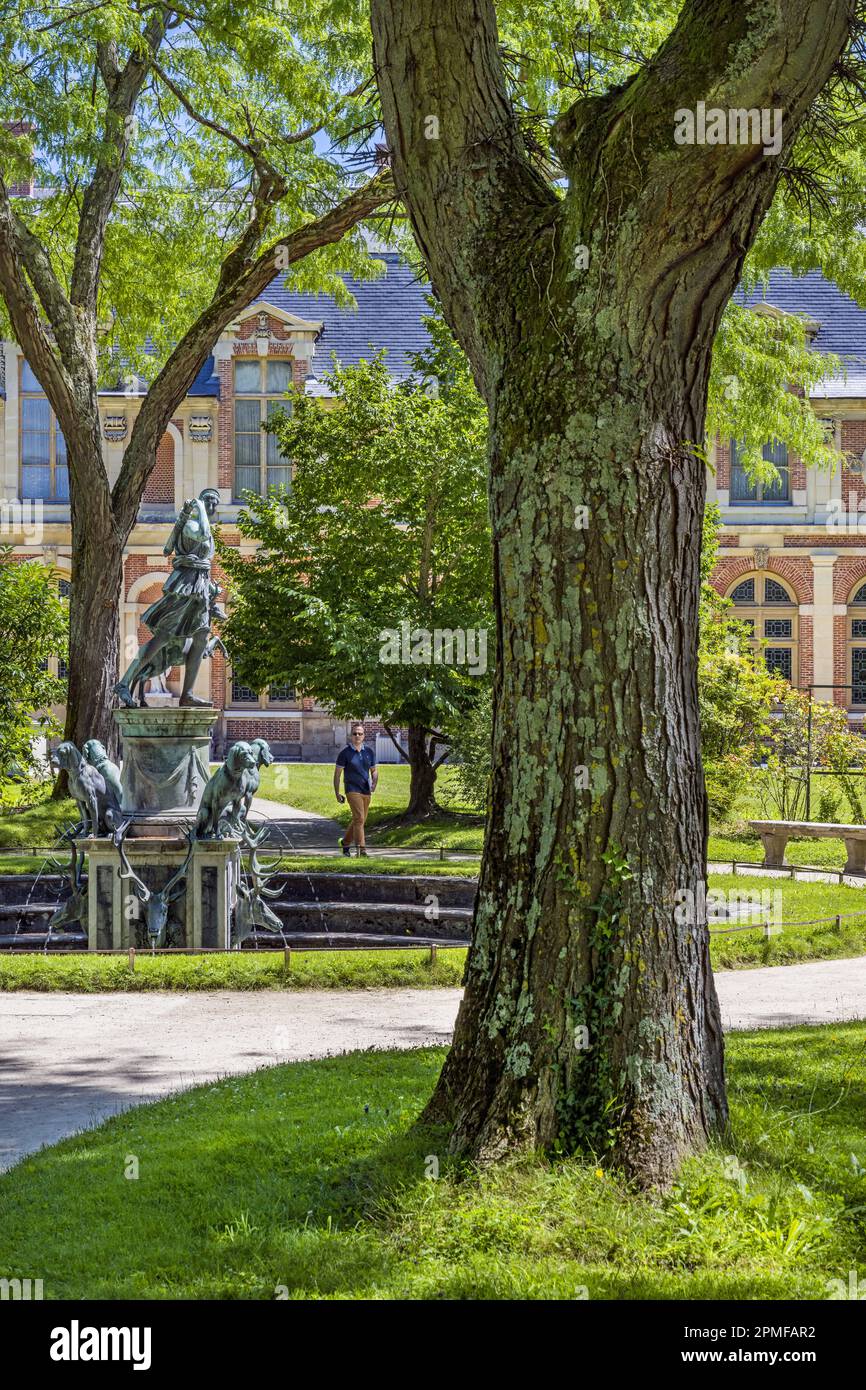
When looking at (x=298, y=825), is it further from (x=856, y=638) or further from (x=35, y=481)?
(x=856, y=638)

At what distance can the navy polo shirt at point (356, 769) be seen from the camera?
18062 millimetres

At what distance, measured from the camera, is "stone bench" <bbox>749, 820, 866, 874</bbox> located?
1600 cm

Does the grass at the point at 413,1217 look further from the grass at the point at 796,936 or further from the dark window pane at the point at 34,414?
the dark window pane at the point at 34,414

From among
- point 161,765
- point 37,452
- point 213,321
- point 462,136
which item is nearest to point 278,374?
point 37,452

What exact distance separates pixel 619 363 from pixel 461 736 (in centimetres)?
1598

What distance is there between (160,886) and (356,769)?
5691mm

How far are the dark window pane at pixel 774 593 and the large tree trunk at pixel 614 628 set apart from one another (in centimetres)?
3254

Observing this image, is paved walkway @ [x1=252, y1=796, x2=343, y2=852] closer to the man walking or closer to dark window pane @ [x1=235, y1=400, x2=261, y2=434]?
the man walking

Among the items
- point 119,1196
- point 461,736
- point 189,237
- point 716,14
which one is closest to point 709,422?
point 461,736

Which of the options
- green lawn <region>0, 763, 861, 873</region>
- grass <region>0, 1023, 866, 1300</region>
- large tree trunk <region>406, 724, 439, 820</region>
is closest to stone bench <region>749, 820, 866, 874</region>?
green lawn <region>0, 763, 861, 873</region>

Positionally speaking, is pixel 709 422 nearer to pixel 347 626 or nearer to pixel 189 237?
pixel 347 626

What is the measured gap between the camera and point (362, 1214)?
15.5ft

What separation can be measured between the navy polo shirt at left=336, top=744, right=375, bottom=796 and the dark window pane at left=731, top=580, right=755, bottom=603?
20.7 m

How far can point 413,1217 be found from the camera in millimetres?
4594
